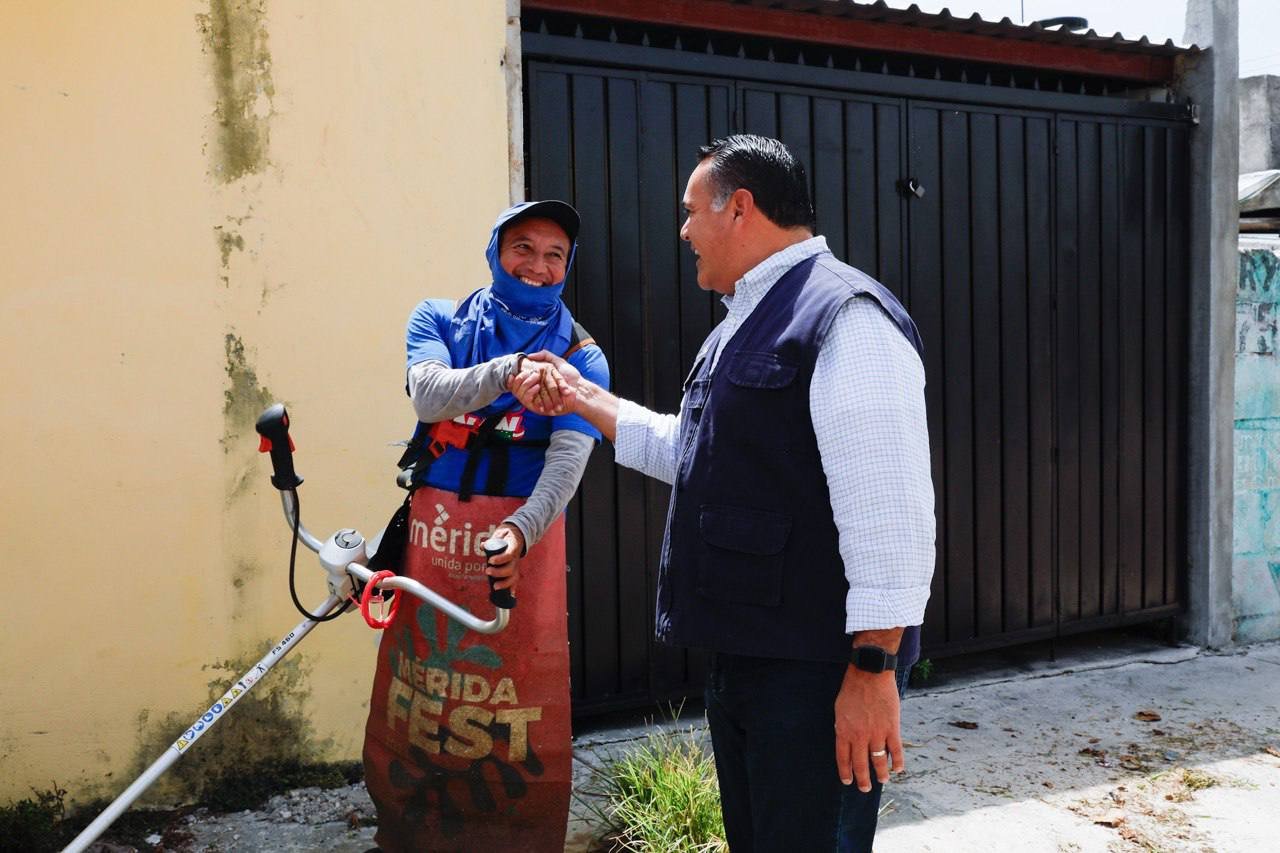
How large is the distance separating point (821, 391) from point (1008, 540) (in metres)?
3.97

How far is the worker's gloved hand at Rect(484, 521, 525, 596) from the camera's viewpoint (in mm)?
2803

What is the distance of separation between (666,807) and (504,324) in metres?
1.62

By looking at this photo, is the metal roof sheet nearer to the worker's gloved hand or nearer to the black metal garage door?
the black metal garage door

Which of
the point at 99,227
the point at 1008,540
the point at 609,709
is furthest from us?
the point at 1008,540

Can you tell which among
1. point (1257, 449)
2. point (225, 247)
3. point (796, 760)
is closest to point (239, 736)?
point (225, 247)

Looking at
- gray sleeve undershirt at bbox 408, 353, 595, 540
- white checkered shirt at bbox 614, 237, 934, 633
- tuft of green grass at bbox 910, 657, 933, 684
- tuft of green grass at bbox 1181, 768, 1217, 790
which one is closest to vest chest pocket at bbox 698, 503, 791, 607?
white checkered shirt at bbox 614, 237, 934, 633

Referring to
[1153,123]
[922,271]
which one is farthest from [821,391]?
[1153,123]

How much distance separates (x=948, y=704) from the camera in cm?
546

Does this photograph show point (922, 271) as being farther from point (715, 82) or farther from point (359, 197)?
point (359, 197)

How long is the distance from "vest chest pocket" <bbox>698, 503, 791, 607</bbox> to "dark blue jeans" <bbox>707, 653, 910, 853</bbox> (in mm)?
154

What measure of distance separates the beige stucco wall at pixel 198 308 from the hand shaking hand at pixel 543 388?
5.30 feet

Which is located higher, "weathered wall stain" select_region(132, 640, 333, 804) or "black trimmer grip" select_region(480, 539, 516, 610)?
"black trimmer grip" select_region(480, 539, 516, 610)

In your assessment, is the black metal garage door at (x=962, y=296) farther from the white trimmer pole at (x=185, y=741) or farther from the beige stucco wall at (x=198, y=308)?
the white trimmer pole at (x=185, y=741)

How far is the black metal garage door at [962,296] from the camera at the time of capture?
15.9ft
